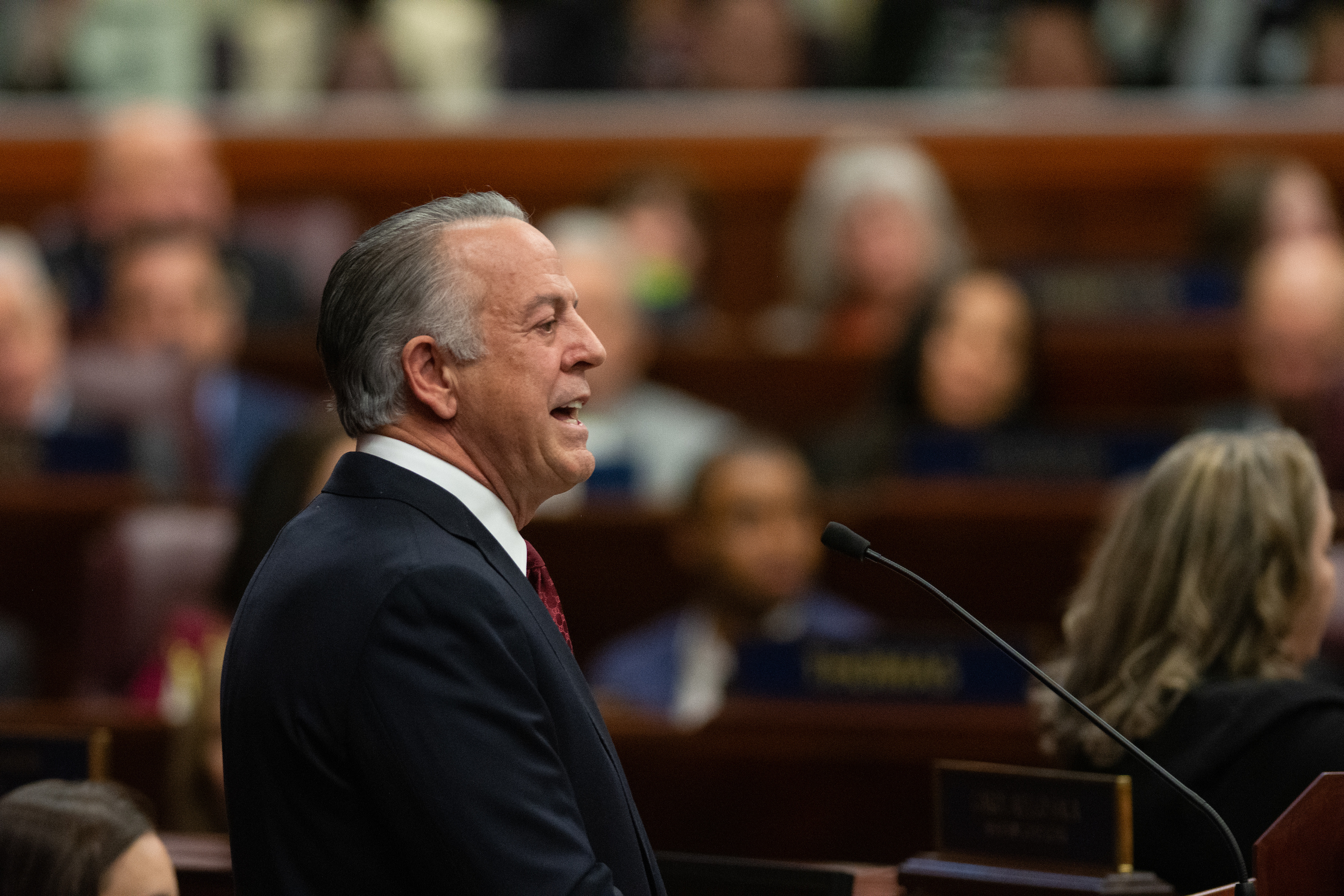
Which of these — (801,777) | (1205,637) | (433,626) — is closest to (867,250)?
(801,777)

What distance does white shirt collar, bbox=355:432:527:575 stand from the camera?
1311 millimetres

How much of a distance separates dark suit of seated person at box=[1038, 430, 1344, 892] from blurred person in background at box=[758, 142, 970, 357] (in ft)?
8.15

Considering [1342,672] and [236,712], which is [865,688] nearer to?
[1342,672]

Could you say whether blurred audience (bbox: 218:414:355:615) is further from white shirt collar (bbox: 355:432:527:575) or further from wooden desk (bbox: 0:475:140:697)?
white shirt collar (bbox: 355:432:527:575)

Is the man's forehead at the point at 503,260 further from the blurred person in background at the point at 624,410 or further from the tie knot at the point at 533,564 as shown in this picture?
the blurred person in background at the point at 624,410

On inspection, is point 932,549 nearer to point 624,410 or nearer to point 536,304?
point 624,410

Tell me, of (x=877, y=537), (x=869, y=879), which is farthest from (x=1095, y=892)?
(x=877, y=537)

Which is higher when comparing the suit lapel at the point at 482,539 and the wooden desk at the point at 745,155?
the suit lapel at the point at 482,539

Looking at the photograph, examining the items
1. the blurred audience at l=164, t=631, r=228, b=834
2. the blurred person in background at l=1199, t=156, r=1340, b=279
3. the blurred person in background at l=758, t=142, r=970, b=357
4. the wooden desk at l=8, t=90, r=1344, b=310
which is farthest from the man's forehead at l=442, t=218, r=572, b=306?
the wooden desk at l=8, t=90, r=1344, b=310

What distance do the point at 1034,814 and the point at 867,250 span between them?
3.00 meters

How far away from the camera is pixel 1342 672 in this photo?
2.82 m

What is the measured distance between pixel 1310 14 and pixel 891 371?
8.87 feet

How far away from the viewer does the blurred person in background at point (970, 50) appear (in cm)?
591

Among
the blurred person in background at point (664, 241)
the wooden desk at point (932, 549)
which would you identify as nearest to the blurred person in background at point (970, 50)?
the blurred person in background at point (664, 241)
